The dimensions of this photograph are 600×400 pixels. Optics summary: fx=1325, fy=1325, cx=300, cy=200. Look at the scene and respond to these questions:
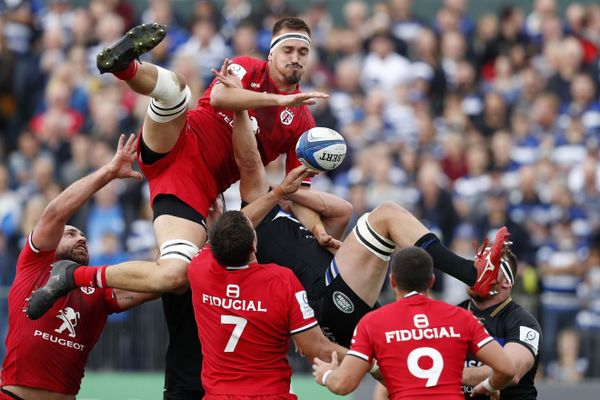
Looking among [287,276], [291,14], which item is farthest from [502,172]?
[287,276]

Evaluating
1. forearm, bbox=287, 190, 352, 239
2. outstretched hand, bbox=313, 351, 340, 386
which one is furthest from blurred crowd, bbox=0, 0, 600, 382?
outstretched hand, bbox=313, 351, 340, 386

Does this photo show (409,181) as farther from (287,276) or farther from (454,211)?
(287,276)

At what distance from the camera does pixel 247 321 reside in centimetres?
834

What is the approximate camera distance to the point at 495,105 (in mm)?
17281

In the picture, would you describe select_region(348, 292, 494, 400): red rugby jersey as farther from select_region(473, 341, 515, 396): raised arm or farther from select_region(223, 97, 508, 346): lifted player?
select_region(223, 97, 508, 346): lifted player

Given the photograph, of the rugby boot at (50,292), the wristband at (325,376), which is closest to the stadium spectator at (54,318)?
the rugby boot at (50,292)

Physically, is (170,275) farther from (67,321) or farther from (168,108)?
(168,108)

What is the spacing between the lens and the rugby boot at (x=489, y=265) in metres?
8.71

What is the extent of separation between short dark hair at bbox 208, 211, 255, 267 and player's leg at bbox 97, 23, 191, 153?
137 centimetres

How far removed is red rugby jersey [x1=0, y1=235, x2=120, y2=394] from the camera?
9445 mm

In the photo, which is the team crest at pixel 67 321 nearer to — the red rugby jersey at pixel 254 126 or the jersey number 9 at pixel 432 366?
the red rugby jersey at pixel 254 126

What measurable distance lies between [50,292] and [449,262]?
8.92 feet

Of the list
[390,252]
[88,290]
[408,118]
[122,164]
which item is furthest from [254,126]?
[408,118]

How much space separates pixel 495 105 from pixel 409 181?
1.92 meters
